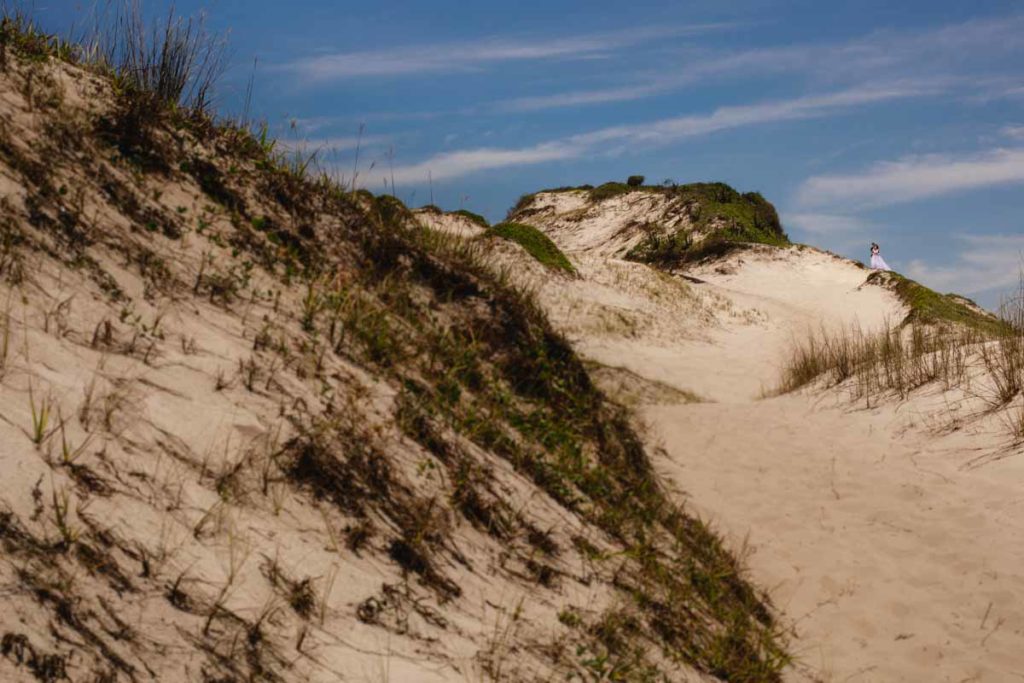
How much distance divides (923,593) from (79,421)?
19.4 ft

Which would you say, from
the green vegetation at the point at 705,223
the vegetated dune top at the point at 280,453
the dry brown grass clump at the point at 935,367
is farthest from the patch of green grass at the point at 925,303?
the vegetated dune top at the point at 280,453

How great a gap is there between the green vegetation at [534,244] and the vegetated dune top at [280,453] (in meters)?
13.0

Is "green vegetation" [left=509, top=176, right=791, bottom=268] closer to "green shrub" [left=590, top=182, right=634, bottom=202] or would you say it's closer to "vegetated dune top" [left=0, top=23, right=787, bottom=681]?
"green shrub" [left=590, top=182, right=634, bottom=202]

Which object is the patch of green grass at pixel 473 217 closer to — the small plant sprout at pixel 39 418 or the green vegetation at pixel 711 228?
the green vegetation at pixel 711 228

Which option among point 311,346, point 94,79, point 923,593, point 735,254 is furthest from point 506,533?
A: point 735,254

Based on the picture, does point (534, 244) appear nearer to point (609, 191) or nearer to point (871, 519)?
point (871, 519)

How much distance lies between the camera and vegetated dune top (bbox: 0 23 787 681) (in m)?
2.54

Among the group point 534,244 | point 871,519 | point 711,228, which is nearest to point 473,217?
point 534,244

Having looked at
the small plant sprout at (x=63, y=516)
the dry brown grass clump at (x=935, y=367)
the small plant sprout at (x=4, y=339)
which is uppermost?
the dry brown grass clump at (x=935, y=367)

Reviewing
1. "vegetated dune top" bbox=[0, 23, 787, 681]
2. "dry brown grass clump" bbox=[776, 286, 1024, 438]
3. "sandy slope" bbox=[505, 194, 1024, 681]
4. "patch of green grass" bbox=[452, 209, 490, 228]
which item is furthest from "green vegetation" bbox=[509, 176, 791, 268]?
"vegetated dune top" bbox=[0, 23, 787, 681]

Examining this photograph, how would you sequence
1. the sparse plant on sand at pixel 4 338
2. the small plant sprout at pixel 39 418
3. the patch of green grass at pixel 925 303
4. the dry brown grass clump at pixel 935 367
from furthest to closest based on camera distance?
1. the patch of green grass at pixel 925 303
2. the dry brown grass clump at pixel 935 367
3. the sparse plant on sand at pixel 4 338
4. the small plant sprout at pixel 39 418

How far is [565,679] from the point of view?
3381mm

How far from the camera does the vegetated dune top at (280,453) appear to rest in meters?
2.54

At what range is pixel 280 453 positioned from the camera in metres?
3.51
